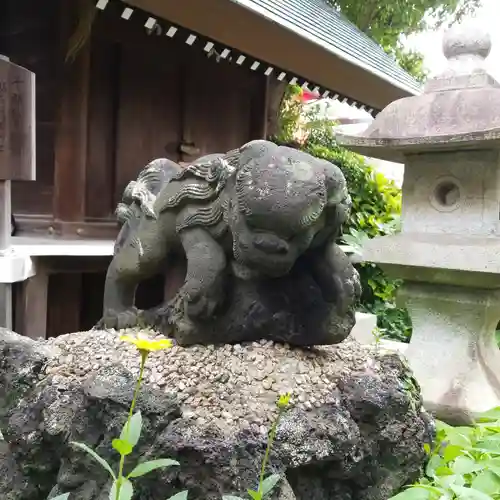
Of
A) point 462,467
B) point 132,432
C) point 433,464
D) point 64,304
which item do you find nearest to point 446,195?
point 433,464

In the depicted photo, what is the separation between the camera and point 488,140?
269 centimetres

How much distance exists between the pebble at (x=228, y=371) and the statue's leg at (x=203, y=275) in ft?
0.39

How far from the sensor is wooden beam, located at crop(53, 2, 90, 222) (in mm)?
3588

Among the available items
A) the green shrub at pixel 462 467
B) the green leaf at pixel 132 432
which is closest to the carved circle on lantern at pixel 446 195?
the green shrub at pixel 462 467

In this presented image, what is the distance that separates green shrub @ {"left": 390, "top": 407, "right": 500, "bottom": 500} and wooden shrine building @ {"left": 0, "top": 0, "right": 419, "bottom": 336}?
213cm

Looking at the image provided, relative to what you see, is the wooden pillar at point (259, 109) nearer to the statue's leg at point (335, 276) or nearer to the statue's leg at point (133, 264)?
the statue's leg at point (133, 264)

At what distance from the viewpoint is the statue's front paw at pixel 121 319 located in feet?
5.94

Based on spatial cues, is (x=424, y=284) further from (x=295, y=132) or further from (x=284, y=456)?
(x=295, y=132)

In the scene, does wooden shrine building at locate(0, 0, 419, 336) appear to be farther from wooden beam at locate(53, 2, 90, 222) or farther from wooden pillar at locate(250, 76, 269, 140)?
wooden pillar at locate(250, 76, 269, 140)

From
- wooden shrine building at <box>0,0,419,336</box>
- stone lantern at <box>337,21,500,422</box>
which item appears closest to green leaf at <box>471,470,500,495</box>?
stone lantern at <box>337,21,500,422</box>

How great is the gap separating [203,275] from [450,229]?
6.23 feet

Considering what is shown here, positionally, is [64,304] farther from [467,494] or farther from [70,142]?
[467,494]

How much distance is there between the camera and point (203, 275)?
5.08 feet

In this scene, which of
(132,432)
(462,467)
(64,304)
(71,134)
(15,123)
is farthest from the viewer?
(64,304)
